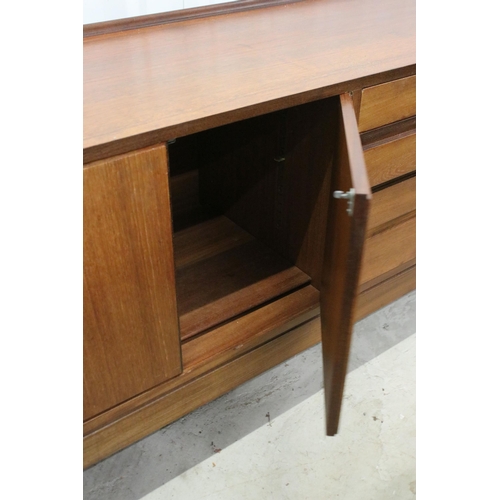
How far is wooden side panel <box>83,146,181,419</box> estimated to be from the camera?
584mm

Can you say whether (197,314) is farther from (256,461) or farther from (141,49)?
(141,49)

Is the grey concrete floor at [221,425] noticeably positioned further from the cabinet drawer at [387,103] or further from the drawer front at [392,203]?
the cabinet drawer at [387,103]

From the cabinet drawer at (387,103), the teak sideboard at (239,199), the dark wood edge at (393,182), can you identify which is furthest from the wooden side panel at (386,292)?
the cabinet drawer at (387,103)

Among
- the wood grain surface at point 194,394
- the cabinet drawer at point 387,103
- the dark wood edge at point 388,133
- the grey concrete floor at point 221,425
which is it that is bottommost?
the grey concrete floor at point 221,425

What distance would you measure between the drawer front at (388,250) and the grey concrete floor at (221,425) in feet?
0.60

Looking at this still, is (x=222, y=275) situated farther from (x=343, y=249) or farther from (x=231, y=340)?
(x=343, y=249)

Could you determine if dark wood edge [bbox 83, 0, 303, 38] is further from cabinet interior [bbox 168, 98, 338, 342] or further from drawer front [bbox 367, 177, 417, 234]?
drawer front [bbox 367, 177, 417, 234]

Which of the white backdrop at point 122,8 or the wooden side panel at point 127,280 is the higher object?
the white backdrop at point 122,8

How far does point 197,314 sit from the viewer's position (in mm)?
921

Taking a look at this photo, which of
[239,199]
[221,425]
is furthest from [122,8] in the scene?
[221,425]

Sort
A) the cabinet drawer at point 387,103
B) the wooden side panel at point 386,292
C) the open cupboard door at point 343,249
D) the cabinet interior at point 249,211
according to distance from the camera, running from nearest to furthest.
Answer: the open cupboard door at point 343,249, the cabinet drawer at point 387,103, the cabinet interior at point 249,211, the wooden side panel at point 386,292

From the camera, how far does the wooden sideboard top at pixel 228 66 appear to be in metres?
0.59

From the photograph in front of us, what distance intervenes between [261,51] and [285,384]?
0.64m
